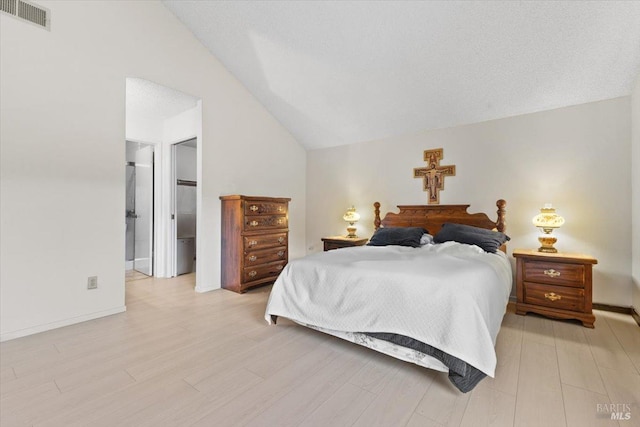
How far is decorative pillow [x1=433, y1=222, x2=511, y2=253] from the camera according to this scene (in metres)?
2.93

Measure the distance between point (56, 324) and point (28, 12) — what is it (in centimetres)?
266

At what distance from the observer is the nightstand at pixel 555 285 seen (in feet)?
8.31

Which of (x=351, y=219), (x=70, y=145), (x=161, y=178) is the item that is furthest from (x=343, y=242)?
(x=70, y=145)

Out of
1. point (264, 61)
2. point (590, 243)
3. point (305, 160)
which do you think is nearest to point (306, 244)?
point (305, 160)

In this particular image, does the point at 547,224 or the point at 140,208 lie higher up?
the point at 140,208

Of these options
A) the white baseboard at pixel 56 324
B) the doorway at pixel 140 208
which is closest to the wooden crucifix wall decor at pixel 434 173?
the white baseboard at pixel 56 324

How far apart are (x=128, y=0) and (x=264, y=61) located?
147 cm

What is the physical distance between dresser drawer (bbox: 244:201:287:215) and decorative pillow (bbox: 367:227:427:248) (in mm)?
1408

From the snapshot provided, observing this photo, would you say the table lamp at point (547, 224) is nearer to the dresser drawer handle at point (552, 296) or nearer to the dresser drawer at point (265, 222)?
the dresser drawer handle at point (552, 296)

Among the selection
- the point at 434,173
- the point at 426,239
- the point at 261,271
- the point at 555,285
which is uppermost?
the point at 434,173

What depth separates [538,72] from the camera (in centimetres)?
275

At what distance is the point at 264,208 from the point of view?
3.82m

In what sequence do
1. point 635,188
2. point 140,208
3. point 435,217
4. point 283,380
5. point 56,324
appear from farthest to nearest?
point 140,208
point 435,217
point 635,188
point 56,324
point 283,380

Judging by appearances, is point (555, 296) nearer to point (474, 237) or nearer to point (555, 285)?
point (555, 285)
